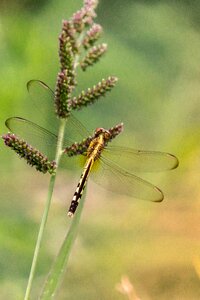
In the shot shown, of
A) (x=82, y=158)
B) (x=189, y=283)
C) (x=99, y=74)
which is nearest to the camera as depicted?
(x=82, y=158)

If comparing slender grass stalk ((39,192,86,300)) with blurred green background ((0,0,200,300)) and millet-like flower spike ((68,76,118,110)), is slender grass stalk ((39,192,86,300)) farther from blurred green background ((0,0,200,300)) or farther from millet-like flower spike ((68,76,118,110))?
blurred green background ((0,0,200,300))

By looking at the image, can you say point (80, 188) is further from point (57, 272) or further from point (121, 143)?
point (121, 143)

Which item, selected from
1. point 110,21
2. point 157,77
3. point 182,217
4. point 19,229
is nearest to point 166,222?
point 182,217

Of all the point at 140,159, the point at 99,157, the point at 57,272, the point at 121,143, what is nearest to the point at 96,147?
the point at 99,157

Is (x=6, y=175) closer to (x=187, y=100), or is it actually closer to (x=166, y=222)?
(x=166, y=222)

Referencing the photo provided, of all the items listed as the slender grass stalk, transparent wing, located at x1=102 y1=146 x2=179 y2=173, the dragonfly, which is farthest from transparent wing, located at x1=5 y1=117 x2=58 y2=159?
the slender grass stalk

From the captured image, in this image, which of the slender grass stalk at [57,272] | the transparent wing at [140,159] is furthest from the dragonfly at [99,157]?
the slender grass stalk at [57,272]
